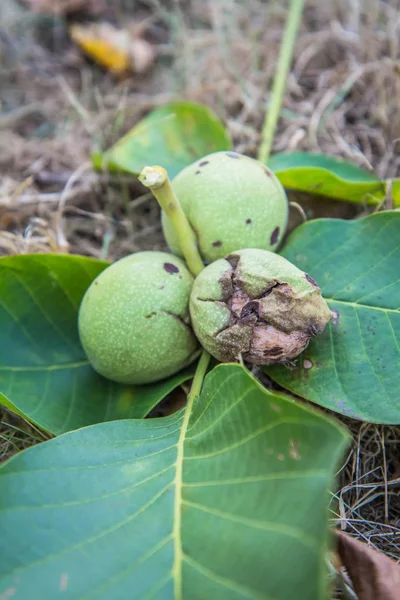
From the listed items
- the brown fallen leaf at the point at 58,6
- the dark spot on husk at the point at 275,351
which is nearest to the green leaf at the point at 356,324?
the dark spot on husk at the point at 275,351

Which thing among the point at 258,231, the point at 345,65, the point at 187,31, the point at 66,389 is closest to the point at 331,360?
the point at 258,231

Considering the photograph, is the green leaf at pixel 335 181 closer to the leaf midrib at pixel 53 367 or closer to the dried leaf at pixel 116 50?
the leaf midrib at pixel 53 367

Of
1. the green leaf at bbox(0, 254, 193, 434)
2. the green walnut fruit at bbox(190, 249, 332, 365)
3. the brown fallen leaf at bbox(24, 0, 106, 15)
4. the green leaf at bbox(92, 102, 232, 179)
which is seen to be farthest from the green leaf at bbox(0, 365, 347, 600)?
the brown fallen leaf at bbox(24, 0, 106, 15)

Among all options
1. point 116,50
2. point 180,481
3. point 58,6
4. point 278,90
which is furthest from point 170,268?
point 58,6

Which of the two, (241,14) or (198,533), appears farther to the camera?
(241,14)

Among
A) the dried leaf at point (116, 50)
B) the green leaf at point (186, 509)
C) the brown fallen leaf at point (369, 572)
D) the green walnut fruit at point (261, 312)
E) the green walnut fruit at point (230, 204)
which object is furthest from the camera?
the dried leaf at point (116, 50)

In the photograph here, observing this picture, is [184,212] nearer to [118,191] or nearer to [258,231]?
[258,231]
